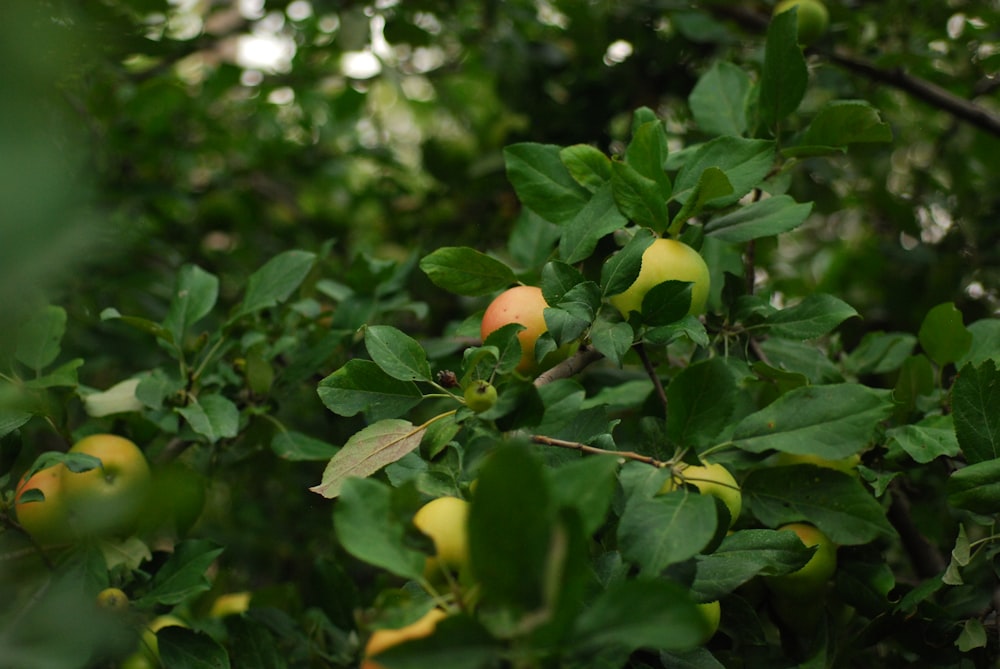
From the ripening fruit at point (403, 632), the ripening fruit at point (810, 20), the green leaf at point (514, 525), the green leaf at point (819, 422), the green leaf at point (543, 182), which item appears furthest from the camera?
the ripening fruit at point (810, 20)

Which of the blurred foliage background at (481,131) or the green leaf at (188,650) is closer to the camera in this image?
the green leaf at (188,650)

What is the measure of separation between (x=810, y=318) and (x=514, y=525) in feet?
1.62

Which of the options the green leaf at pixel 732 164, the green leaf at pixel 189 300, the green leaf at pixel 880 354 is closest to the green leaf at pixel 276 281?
the green leaf at pixel 189 300

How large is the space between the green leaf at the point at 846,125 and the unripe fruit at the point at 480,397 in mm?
468

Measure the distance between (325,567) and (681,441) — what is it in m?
0.37

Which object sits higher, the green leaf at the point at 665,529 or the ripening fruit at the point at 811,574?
the green leaf at the point at 665,529

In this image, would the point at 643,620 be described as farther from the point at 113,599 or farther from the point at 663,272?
the point at 113,599

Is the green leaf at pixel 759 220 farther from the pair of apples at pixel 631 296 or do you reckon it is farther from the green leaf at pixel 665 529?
the green leaf at pixel 665 529

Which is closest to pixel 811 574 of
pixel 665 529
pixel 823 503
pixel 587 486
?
pixel 823 503

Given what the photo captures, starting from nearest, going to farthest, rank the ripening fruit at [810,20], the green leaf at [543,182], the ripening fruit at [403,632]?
the ripening fruit at [403,632] → the green leaf at [543,182] → the ripening fruit at [810,20]

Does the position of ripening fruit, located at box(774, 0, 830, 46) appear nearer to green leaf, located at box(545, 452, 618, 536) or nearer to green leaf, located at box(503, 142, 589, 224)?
green leaf, located at box(503, 142, 589, 224)

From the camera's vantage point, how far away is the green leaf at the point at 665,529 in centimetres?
52

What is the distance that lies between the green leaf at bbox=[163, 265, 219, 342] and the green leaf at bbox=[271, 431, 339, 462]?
0.58ft

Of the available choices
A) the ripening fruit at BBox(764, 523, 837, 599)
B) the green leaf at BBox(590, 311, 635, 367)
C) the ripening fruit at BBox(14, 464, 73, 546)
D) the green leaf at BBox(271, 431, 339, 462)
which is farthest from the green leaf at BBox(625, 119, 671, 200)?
the ripening fruit at BBox(14, 464, 73, 546)
